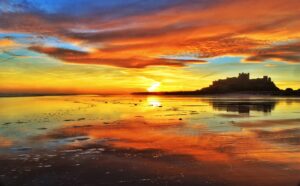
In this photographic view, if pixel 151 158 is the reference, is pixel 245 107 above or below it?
above

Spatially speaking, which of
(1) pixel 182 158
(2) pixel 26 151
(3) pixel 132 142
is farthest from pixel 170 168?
(2) pixel 26 151

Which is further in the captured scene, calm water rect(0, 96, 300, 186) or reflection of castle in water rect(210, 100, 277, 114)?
reflection of castle in water rect(210, 100, 277, 114)

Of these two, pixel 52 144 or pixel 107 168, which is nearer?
pixel 107 168

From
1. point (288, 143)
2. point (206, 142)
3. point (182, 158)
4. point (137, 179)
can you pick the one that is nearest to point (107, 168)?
point (137, 179)

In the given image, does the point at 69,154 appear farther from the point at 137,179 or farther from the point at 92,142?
the point at 137,179

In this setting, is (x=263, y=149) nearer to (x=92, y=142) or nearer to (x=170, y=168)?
(x=170, y=168)

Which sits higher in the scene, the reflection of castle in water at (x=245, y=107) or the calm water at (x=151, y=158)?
the reflection of castle in water at (x=245, y=107)

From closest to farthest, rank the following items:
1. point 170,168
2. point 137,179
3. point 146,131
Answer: point 137,179, point 170,168, point 146,131

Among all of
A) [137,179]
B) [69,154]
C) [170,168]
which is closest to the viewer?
[137,179]

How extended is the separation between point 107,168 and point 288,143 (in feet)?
33.1

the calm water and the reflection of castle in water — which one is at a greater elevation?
the reflection of castle in water

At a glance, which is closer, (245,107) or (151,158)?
(151,158)

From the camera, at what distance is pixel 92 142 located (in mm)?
17703

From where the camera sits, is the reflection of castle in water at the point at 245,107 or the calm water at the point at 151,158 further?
the reflection of castle in water at the point at 245,107
